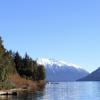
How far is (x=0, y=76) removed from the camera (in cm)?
12012

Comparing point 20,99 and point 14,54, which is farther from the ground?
point 14,54

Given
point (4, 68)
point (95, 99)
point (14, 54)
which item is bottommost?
point (95, 99)

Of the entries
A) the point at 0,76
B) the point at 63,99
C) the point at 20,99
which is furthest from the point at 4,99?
the point at 0,76

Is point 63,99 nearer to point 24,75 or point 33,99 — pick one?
point 33,99

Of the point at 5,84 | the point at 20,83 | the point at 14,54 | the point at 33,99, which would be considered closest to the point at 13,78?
the point at 20,83

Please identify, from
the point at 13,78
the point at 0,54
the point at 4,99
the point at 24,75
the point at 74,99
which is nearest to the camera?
the point at 4,99

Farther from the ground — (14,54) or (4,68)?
(14,54)

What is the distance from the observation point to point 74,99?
315ft

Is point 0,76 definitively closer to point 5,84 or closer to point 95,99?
point 5,84

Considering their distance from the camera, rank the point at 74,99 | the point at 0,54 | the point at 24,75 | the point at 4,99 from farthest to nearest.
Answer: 1. the point at 24,75
2. the point at 0,54
3. the point at 74,99
4. the point at 4,99

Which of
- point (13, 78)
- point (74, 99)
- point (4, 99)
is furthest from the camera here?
point (13, 78)

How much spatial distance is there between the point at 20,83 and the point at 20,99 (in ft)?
230

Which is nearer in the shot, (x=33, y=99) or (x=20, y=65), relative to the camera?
(x=33, y=99)

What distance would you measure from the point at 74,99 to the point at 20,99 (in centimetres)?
1171
